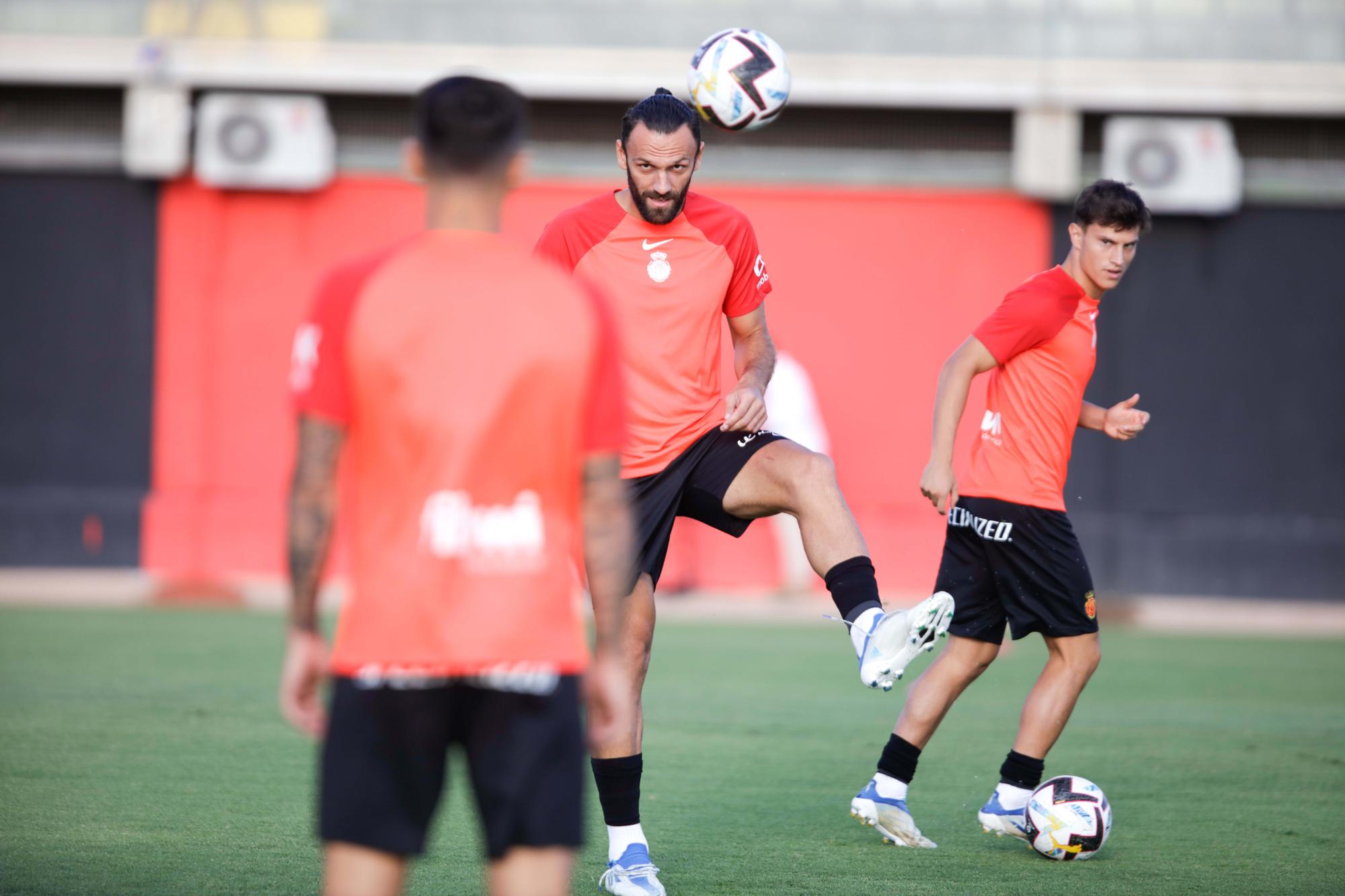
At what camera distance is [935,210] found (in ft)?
51.2

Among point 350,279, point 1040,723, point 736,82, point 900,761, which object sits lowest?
point 900,761

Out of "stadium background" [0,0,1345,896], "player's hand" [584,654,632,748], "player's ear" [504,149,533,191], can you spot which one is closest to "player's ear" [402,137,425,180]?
"player's ear" [504,149,533,191]

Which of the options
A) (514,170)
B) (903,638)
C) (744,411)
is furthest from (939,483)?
(514,170)

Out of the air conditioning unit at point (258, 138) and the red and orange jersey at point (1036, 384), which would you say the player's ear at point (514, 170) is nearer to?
the red and orange jersey at point (1036, 384)

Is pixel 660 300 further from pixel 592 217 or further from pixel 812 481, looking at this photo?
pixel 812 481

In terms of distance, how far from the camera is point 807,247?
616 inches

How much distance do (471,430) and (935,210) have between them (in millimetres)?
13468

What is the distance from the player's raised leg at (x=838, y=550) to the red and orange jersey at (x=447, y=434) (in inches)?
68.2

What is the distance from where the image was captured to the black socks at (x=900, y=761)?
Result: 5.45m

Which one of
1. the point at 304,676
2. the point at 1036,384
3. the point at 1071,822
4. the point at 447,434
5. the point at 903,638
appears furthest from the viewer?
the point at 1036,384

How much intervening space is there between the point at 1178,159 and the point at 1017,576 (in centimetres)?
1070

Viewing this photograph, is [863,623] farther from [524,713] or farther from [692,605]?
[692,605]

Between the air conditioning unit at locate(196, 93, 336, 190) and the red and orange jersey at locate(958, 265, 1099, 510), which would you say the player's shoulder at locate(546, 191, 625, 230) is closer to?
the red and orange jersey at locate(958, 265, 1099, 510)

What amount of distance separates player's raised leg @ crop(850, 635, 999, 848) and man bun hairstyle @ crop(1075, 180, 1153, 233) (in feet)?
5.27
